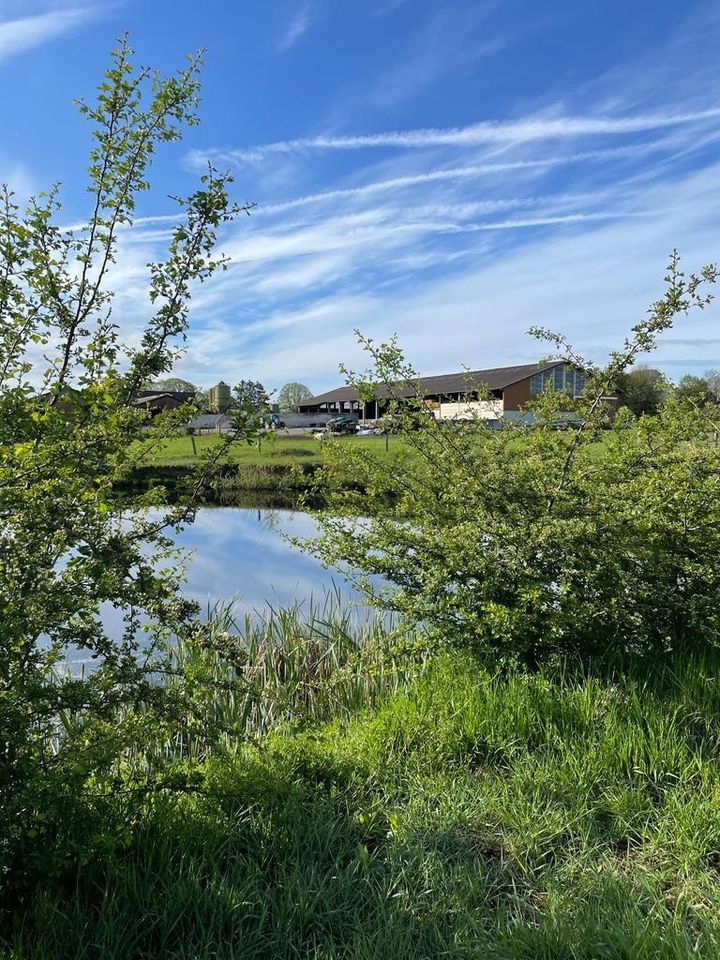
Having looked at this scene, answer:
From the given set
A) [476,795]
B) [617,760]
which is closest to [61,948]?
[476,795]

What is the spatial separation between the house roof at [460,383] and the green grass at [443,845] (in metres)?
2.44

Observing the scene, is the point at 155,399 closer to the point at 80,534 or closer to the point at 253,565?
the point at 80,534

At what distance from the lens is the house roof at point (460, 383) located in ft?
16.9

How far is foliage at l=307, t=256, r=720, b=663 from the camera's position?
13.9 ft

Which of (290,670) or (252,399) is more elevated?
(252,399)

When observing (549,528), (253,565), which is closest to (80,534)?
(549,528)

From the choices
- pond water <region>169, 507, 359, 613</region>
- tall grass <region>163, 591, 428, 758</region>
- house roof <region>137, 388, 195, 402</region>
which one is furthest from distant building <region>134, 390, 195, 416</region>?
pond water <region>169, 507, 359, 613</region>

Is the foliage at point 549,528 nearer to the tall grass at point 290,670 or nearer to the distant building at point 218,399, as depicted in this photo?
the tall grass at point 290,670

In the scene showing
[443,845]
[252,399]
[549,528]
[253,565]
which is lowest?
[253,565]

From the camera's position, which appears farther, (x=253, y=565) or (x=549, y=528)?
(x=253, y=565)

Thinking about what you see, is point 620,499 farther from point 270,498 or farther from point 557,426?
point 270,498

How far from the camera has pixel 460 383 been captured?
13227 millimetres

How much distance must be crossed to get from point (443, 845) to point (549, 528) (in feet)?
6.77

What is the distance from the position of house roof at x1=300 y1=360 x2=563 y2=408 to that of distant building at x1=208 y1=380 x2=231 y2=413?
143 cm
